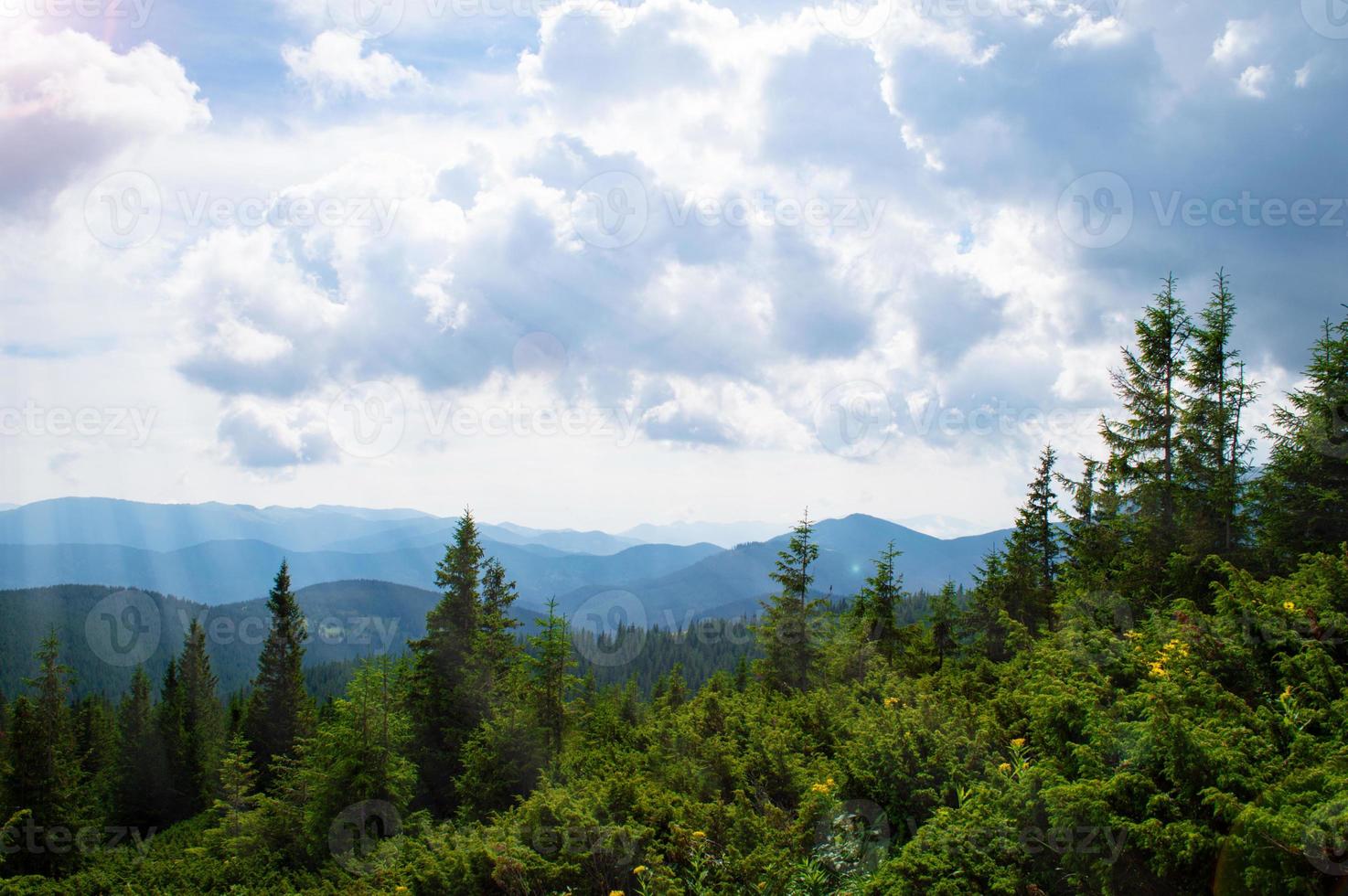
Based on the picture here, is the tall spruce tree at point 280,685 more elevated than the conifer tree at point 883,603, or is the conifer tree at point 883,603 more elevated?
the conifer tree at point 883,603

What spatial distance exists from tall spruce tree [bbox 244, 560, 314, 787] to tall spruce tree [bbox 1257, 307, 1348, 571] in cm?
4412

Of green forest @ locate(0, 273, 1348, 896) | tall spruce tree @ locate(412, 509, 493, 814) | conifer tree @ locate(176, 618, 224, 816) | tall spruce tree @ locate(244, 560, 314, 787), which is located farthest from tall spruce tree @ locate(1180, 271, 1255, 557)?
conifer tree @ locate(176, 618, 224, 816)

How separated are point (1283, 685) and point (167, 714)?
61.3 meters

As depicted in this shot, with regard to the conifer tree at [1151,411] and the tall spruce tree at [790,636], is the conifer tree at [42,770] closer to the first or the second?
the tall spruce tree at [790,636]

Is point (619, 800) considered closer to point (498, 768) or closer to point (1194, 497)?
point (498, 768)

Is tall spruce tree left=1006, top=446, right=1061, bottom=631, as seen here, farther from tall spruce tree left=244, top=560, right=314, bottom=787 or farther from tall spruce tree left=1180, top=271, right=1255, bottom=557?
tall spruce tree left=244, top=560, right=314, bottom=787

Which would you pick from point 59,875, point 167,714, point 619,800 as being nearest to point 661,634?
point 167,714

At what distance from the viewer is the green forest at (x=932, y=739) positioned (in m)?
6.29

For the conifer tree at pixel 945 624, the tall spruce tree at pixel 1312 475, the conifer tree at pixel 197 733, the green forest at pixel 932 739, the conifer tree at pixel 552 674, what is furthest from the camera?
the conifer tree at pixel 197 733

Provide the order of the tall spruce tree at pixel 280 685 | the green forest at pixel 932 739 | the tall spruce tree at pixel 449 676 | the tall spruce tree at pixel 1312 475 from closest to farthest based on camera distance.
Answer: the green forest at pixel 932 739
the tall spruce tree at pixel 1312 475
the tall spruce tree at pixel 449 676
the tall spruce tree at pixel 280 685

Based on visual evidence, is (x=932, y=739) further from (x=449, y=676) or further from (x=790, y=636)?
(x=449, y=676)

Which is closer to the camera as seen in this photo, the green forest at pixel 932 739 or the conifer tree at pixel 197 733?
the green forest at pixel 932 739

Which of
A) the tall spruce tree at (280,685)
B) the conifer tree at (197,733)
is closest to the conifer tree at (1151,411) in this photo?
the tall spruce tree at (280,685)

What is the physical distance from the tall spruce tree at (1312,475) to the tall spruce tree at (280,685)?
4412 cm
